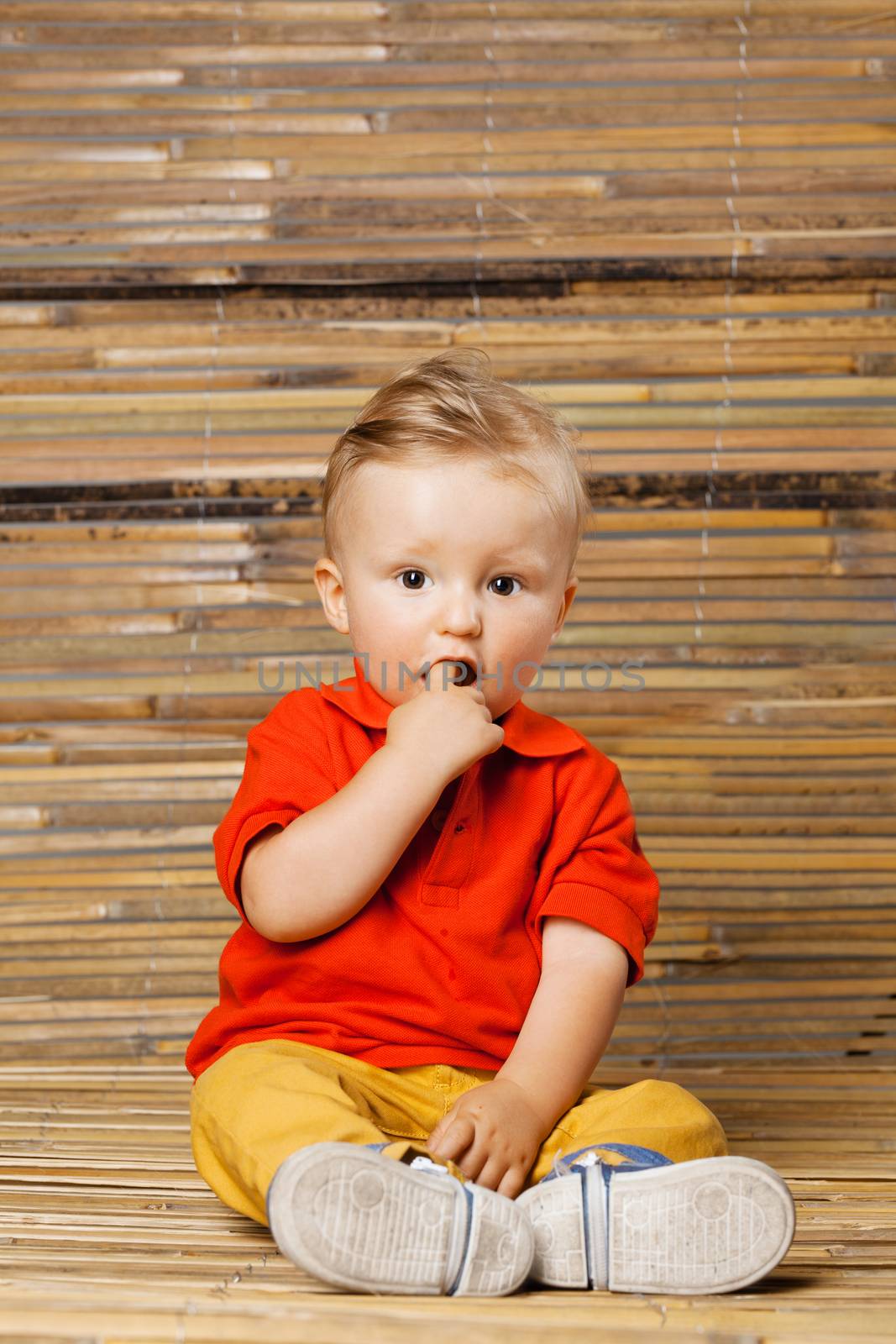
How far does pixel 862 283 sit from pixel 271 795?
0.98m

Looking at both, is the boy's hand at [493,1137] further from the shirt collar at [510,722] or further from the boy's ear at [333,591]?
the boy's ear at [333,591]

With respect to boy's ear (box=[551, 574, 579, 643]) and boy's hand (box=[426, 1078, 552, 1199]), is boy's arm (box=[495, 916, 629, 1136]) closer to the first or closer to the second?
boy's hand (box=[426, 1078, 552, 1199])

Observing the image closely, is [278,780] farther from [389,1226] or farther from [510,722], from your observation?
[389,1226]

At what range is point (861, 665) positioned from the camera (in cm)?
167

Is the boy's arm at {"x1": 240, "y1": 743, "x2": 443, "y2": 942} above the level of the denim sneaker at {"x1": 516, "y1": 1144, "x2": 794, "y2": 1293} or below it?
above

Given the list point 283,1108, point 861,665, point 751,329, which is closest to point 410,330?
point 751,329

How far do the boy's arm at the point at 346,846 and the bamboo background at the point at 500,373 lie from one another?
0.59 meters

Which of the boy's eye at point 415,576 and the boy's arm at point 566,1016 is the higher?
the boy's eye at point 415,576

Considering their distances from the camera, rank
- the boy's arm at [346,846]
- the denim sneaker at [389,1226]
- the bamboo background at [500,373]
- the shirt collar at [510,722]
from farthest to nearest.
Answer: the bamboo background at [500,373], the shirt collar at [510,722], the boy's arm at [346,846], the denim sneaker at [389,1226]

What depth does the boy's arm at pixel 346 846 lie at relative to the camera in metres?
1.01

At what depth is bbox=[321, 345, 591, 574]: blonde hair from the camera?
1057 mm

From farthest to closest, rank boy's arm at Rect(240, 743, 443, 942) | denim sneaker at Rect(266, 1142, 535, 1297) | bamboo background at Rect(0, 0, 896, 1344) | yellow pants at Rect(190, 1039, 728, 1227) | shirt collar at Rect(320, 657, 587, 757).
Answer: bamboo background at Rect(0, 0, 896, 1344) < shirt collar at Rect(320, 657, 587, 757) < boy's arm at Rect(240, 743, 443, 942) < yellow pants at Rect(190, 1039, 728, 1227) < denim sneaker at Rect(266, 1142, 535, 1297)

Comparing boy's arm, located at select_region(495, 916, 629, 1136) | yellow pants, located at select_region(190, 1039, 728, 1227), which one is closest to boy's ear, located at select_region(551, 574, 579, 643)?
boy's arm, located at select_region(495, 916, 629, 1136)

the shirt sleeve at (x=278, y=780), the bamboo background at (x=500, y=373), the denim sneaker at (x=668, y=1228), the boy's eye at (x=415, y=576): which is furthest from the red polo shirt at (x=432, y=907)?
the bamboo background at (x=500, y=373)
